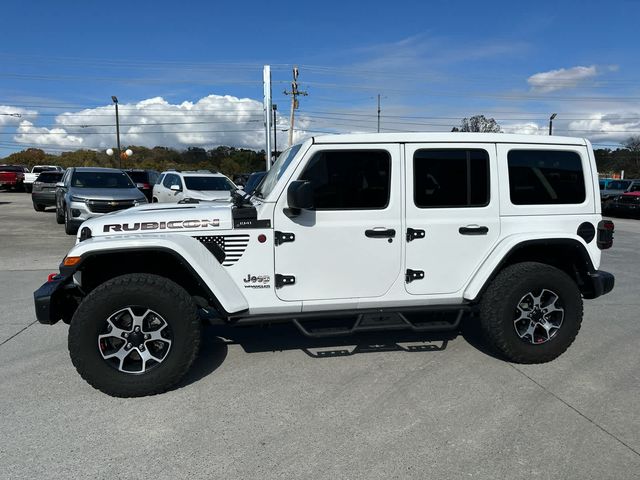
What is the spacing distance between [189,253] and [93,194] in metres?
8.97

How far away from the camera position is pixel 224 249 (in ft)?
12.1

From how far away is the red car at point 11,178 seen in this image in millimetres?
31469

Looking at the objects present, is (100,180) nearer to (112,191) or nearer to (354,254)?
(112,191)

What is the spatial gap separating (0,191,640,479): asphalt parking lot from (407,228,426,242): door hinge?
113 cm

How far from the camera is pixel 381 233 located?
12.7 ft

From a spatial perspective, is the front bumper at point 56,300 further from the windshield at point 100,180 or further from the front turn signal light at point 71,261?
the windshield at point 100,180

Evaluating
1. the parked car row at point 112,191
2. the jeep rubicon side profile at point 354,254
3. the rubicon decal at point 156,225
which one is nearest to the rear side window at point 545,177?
the jeep rubicon side profile at point 354,254

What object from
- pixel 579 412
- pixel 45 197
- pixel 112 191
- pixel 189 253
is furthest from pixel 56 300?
pixel 45 197

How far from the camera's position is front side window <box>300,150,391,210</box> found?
12.6ft

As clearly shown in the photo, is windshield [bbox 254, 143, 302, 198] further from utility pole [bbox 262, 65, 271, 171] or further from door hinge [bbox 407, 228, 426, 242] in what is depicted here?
utility pole [bbox 262, 65, 271, 171]

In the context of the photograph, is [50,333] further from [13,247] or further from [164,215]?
[13,247]

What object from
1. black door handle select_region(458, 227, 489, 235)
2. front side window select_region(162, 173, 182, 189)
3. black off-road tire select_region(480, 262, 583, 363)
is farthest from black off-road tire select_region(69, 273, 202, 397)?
front side window select_region(162, 173, 182, 189)

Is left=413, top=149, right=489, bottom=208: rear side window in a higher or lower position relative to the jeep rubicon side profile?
higher

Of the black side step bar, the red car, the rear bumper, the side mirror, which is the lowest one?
the black side step bar
